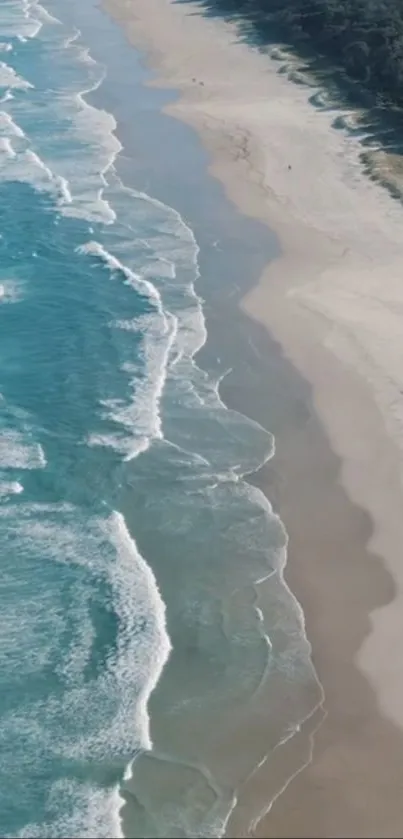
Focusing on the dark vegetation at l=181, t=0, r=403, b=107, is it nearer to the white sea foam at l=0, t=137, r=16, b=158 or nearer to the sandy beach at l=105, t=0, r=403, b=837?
the sandy beach at l=105, t=0, r=403, b=837

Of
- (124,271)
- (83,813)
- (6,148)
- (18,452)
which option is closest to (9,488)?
(18,452)

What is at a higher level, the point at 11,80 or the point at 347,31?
the point at 347,31

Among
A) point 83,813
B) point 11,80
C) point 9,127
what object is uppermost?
point 83,813

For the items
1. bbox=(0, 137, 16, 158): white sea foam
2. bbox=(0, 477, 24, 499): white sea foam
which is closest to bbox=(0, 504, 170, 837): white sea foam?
bbox=(0, 477, 24, 499): white sea foam

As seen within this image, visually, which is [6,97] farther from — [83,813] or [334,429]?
[83,813]

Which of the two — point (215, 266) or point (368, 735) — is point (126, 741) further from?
point (215, 266)

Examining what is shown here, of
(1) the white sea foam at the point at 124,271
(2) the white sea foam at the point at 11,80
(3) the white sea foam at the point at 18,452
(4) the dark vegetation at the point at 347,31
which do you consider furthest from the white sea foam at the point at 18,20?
(3) the white sea foam at the point at 18,452
